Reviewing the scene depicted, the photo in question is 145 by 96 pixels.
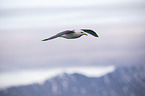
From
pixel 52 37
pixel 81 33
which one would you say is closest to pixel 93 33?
pixel 81 33

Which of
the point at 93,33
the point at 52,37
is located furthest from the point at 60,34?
the point at 93,33

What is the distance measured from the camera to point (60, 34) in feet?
102

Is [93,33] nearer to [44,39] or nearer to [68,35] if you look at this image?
[68,35]

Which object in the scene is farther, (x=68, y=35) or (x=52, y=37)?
(x=68, y=35)

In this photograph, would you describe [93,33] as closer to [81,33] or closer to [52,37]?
[81,33]

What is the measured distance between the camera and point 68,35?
32281 mm

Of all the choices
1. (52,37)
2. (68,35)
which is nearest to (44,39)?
(52,37)

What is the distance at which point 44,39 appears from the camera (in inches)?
1195

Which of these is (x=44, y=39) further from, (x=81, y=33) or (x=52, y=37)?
(x=81, y=33)

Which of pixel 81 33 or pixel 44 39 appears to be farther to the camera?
pixel 81 33

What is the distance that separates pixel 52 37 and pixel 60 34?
1.00 m

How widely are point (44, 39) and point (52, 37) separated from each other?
708 mm

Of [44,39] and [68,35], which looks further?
[68,35]

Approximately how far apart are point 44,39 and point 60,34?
1.52m
